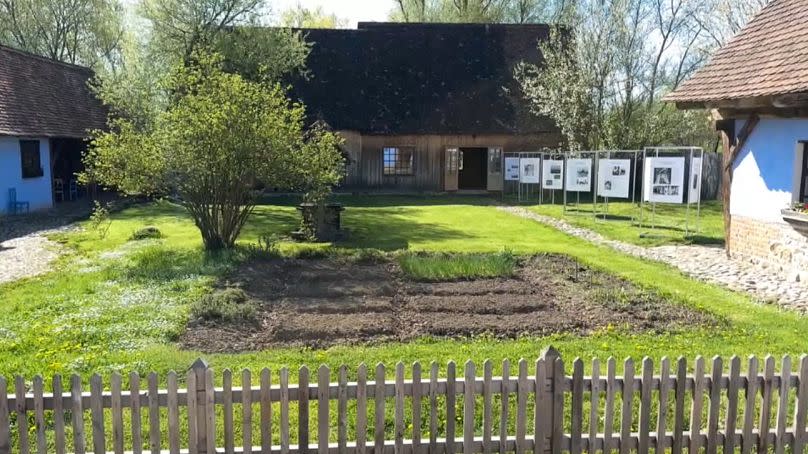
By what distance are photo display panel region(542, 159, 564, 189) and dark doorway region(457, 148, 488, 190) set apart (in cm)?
1167

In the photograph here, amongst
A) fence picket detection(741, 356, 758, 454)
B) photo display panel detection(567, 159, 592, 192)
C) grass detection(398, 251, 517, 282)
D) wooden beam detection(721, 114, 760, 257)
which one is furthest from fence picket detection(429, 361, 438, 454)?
photo display panel detection(567, 159, 592, 192)

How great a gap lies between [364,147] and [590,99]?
9.71 meters

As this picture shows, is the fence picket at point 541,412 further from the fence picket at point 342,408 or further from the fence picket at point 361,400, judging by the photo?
the fence picket at point 342,408

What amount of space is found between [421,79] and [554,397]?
2752cm

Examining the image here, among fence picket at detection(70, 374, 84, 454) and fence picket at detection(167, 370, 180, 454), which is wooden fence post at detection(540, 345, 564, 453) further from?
fence picket at detection(70, 374, 84, 454)

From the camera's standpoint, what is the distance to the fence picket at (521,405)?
14.9 ft

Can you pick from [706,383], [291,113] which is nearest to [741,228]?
[291,113]

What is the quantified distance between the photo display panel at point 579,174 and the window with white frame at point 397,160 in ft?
32.6

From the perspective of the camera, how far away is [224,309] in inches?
353

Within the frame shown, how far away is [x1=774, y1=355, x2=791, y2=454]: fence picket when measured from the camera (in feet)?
15.5

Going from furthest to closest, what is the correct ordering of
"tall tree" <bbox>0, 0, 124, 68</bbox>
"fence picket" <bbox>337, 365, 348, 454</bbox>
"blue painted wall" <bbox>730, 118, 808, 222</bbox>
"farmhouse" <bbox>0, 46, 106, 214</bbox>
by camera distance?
"tall tree" <bbox>0, 0, 124, 68</bbox>
"farmhouse" <bbox>0, 46, 106, 214</bbox>
"blue painted wall" <bbox>730, 118, 808, 222</bbox>
"fence picket" <bbox>337, 365, 348, 454</bbox>

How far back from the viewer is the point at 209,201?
536 inches

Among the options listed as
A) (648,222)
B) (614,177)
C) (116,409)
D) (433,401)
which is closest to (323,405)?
(433,401)

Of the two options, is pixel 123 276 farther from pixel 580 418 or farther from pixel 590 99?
pixel 590 99
